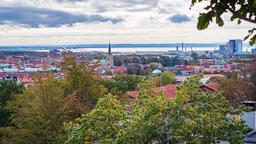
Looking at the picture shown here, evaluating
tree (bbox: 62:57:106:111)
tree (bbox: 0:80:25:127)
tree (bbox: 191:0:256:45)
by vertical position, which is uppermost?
tree (bbox: 191:0:256:45)

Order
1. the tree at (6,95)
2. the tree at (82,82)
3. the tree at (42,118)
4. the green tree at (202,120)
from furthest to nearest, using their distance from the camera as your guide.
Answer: the tree at (6,95)
the tree at (82,82)
the tree at (42,118)
the green tree at (202,120)

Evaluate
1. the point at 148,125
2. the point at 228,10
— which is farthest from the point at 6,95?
the point at 228,10

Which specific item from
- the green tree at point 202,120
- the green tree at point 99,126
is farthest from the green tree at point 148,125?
the green tree at point 99,126

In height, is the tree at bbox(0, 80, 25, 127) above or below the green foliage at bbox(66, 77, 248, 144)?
below

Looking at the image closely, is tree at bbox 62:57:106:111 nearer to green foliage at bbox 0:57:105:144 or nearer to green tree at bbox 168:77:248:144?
green foliage at bbox 0:57:105:144

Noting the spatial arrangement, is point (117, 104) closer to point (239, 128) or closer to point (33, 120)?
point (239, 128)

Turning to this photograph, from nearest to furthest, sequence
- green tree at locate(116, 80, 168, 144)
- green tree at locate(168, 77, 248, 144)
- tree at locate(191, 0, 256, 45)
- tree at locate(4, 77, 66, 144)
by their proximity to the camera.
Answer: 1. tree at locate(191, 0, 256, 45)
2. green tree at locate(116, 80, 168, 144)
3. green tree at locate(168, 77, 248, 144)
4. tree at locate(4, 77, 66, 144)

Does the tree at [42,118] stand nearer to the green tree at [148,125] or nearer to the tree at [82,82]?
the tree at [82,82]

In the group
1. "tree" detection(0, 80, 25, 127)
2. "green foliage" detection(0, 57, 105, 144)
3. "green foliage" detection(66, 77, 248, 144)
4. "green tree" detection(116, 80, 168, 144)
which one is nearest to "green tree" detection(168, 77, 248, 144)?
"green foliage" detection(66, 77, 248, 144)

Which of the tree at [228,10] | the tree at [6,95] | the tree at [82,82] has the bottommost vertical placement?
the tree at [6,95]

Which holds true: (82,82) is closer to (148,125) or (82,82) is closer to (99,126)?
(99,126)

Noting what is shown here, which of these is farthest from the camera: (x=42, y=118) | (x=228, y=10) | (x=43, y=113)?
(x=43, y=113)
